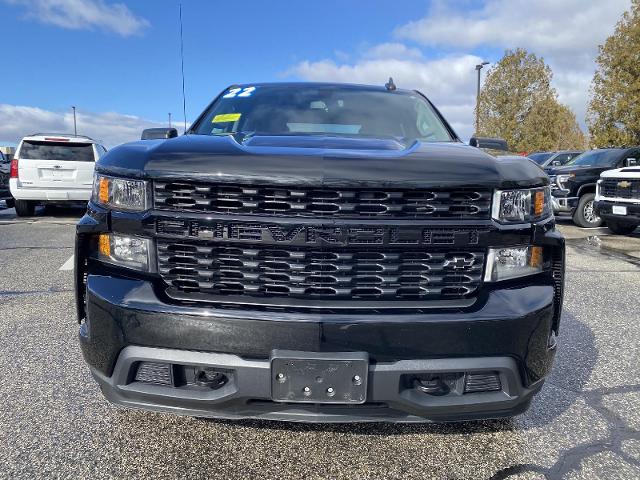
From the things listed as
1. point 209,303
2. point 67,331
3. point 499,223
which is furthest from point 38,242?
point 499,223

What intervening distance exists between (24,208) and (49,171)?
1.21m

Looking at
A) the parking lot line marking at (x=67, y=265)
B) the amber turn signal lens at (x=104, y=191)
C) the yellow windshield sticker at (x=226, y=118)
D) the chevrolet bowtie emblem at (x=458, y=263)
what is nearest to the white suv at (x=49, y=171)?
the parking lot line marking at (x=67, y=265)

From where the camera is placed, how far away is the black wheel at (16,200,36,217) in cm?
1059

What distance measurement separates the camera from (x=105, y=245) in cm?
203

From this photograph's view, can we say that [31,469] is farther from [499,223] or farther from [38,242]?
[38,242]

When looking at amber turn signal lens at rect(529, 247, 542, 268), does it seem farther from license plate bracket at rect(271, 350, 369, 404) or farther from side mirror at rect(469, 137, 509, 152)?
side mirror at rect(469, 137, 509, 152)

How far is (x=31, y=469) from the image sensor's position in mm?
2098

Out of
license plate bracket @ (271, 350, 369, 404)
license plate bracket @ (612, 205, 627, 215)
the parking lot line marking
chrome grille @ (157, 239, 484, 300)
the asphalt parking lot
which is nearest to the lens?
license plate bracket @ (271, 350, 369, 404)

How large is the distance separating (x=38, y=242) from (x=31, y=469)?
6349mm

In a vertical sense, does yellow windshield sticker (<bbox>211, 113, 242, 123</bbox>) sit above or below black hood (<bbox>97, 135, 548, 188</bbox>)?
above

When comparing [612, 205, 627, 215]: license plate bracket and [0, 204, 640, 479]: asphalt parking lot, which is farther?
[612, 205, 627, 215]: license plate bracket

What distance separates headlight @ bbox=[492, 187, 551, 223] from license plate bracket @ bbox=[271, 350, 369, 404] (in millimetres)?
768

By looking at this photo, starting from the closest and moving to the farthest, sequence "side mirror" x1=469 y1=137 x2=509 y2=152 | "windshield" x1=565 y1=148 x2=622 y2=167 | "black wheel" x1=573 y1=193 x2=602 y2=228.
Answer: "side mirror" x1=469 y1=137 x2=509 y2=152
"black wheel" x1=573 y1=193 x2=602 y2=228
"windshield" x1=565 y1=148 x2=622 y2=167

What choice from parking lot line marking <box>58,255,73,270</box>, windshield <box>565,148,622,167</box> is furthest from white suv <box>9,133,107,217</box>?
windshield <box>565,148,622,167</box>
